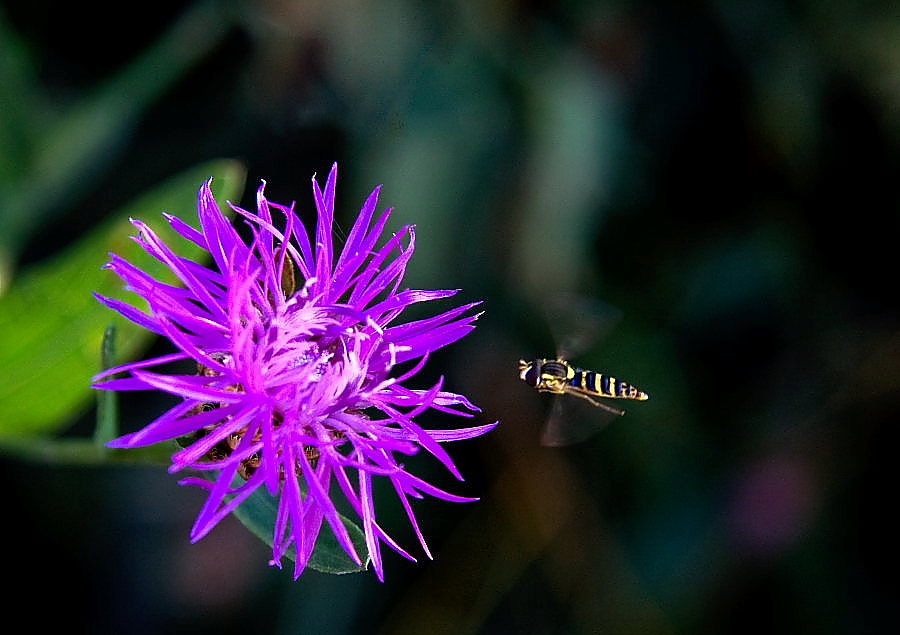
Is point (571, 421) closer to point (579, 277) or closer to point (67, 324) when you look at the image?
point (579, 277)

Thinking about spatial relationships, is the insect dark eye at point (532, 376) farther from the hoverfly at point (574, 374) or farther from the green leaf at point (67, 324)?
the green leaf at point (67, 324)

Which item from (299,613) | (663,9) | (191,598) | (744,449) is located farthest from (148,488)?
(663,9)

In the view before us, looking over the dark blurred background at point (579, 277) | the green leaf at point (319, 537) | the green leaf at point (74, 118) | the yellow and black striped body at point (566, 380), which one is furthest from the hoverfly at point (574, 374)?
the green leaf at point (74, 118)

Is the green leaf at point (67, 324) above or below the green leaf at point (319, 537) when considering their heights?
above

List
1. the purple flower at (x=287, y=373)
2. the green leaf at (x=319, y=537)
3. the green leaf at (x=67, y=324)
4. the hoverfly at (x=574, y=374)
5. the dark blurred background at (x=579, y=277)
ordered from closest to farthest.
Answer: the purple flower at (x=287, y=373) → the green leaf at (x=319, y=537) → the green leaf at (x=67, y=324) → the hoverfly at (x=574, y=374) → the dark blurred background at (x=579, y=277)

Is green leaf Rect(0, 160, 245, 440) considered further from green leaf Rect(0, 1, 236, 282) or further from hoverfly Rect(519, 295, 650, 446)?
hoverfly Rect(519, 295, 650, 446)

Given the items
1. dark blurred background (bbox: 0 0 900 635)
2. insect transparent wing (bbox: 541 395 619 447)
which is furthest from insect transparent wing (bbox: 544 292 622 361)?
dark blurred background (bbox: 0 0 900 635)
